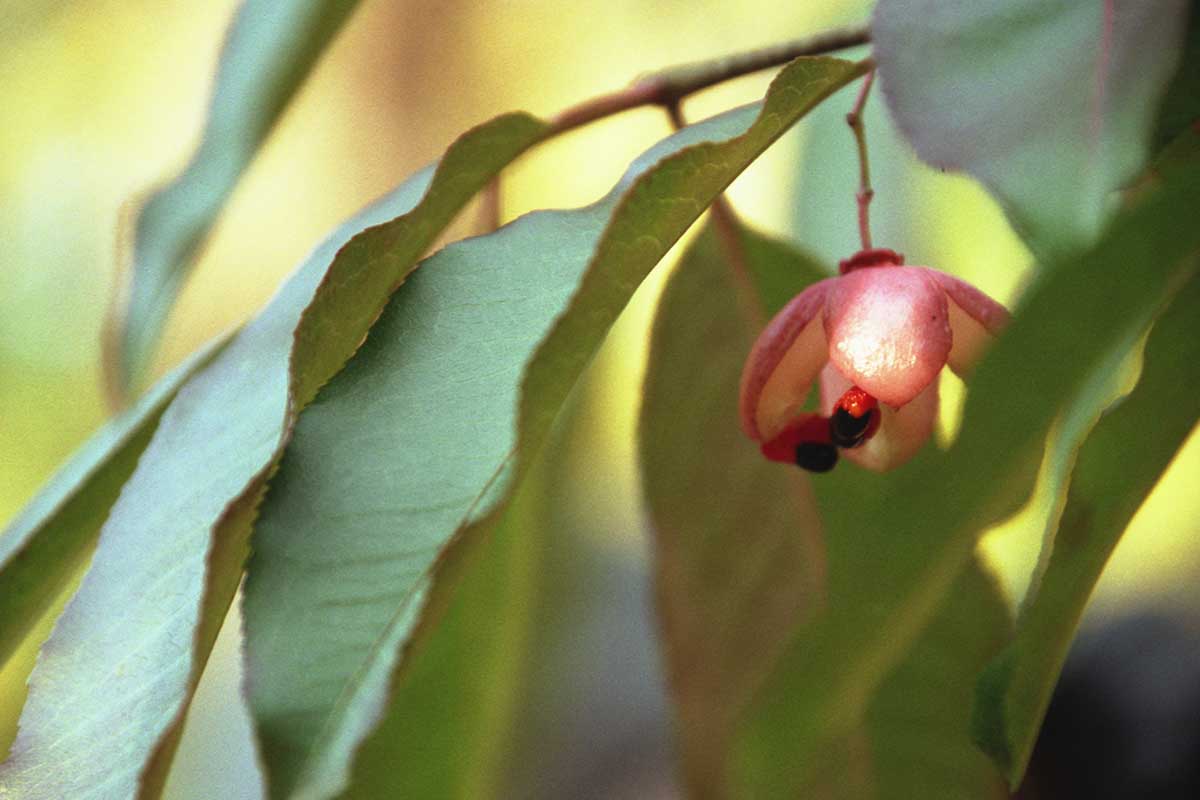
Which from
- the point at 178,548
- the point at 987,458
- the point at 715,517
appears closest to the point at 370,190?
the point at 715,517

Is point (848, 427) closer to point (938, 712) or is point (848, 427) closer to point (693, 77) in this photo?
point (693, 77)

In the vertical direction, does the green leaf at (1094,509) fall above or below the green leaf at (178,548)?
below

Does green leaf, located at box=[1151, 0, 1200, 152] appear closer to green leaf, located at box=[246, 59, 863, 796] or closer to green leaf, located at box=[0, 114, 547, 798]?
green leaf, located at box=[246, 59, 863, 796]

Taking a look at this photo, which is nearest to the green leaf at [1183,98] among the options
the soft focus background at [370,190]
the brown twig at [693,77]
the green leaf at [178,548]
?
the brown twig at [693,77]

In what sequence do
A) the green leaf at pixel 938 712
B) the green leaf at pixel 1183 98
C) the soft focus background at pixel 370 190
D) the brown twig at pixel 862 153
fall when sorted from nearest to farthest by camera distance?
the green leaf at pixel 1183 98
the brown twig at pixel 862 153
the green leaf at pixel 938 712
the soft focus background at pixel 370 190

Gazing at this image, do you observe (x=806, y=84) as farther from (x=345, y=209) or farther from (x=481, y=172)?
(x=345, y=209)

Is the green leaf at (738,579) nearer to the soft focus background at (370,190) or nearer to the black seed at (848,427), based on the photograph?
the black seed at (848,427)

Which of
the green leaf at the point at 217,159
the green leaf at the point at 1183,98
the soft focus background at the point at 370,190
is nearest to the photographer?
the green leaf at the point at 1183,98
